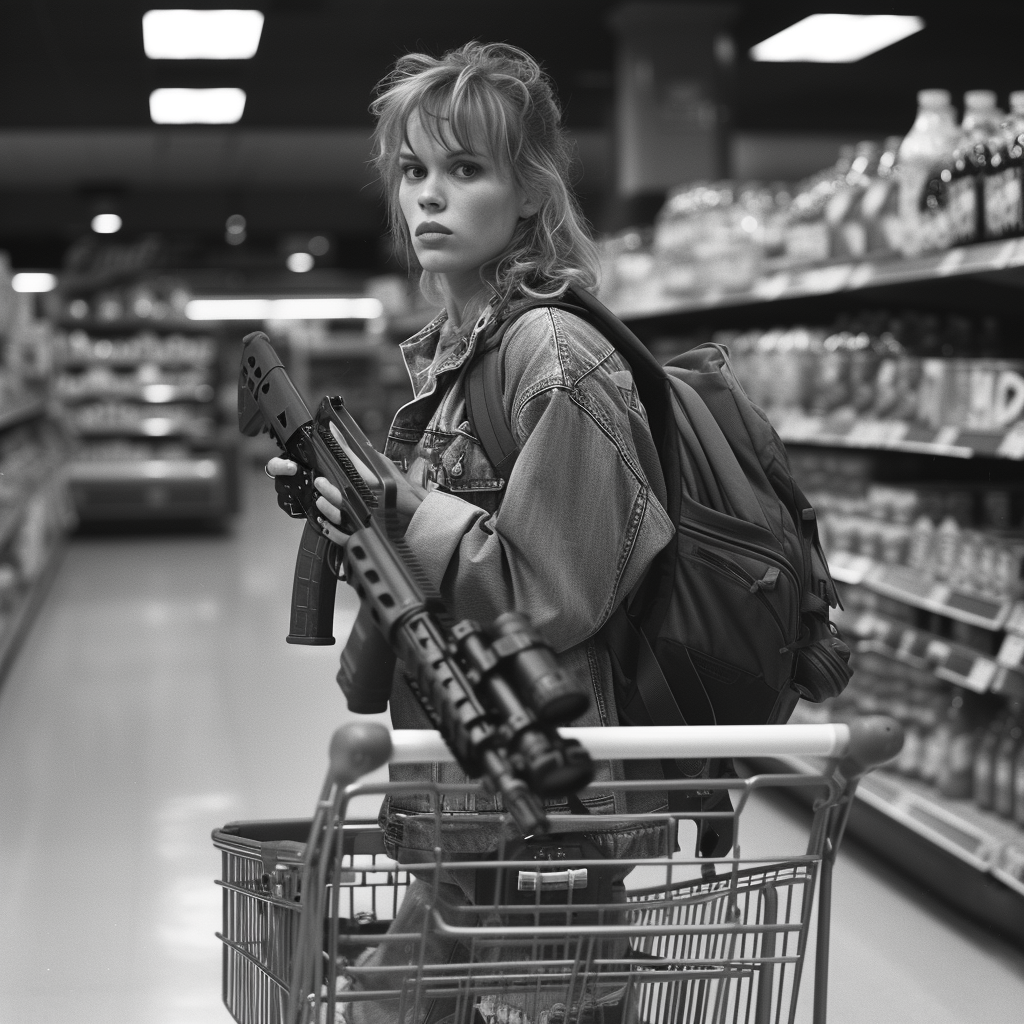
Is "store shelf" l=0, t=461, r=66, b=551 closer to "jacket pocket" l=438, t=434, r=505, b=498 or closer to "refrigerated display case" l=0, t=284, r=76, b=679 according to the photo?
"refrigerated display case" l=0, t=284, r=76, b=679

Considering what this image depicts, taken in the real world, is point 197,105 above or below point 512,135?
above

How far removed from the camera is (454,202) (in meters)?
1.49

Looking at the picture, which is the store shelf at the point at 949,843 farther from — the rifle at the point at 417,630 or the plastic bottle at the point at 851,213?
the rifle at the point at 417,630

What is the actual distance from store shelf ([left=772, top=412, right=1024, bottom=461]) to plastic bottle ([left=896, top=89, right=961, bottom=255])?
446 mm

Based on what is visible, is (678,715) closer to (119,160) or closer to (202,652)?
(202,652)

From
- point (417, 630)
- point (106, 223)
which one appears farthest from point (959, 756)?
point (106, 223)

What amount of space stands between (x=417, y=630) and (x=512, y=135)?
606mm

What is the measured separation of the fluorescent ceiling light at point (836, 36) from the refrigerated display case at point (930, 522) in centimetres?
406

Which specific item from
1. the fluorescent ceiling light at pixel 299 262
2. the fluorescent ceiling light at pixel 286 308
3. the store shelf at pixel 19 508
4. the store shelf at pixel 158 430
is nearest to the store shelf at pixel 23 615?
the store shelf at pixel 19 508

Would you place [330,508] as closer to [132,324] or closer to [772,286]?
[772,286]

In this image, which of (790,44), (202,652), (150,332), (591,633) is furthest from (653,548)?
(150,332)

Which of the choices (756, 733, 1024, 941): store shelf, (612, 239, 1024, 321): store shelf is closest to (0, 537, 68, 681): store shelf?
(612, 239, 1024, 321): store shelf

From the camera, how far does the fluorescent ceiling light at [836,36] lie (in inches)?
305

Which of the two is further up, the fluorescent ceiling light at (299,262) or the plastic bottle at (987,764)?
the fluorescent ceiling light at (299,262)
